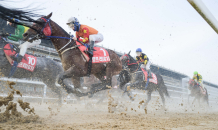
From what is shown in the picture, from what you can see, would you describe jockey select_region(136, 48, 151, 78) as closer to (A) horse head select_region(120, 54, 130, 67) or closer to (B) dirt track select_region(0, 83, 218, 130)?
(A) horse head select_region(120, 54, 130, 67)

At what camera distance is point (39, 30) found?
3.38 metres

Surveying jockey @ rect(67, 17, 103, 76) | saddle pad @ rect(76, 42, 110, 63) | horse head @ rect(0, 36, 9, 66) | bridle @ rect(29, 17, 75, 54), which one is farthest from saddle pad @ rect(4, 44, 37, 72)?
saddle pad @ rect(76, 42, 110, 63)

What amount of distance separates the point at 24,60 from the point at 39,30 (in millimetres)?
1969

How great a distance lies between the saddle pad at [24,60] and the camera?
4.47 m

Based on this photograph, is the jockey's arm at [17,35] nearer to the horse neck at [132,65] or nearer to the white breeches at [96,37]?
the white breeches at [96,37]

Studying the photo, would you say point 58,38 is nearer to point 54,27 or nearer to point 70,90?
point 54,27

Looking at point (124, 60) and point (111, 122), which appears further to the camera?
point (124, 60)

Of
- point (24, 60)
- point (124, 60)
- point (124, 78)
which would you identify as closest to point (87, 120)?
point (124, 78)

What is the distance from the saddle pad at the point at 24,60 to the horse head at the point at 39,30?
1.57 meters

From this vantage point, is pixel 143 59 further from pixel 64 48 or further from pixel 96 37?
pixel 64 48

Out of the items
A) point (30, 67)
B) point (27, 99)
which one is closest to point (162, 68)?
point (27, 99)

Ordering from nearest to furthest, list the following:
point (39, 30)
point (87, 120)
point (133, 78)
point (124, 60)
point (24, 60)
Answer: point (87, 120) → point (39, 30) → point (24, 60) → point (124, 60) → point (133, 78)

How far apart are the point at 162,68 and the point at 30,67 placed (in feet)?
47.3

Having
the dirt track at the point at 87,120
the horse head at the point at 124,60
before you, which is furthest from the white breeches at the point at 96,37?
the horse head at the point at 124,60
